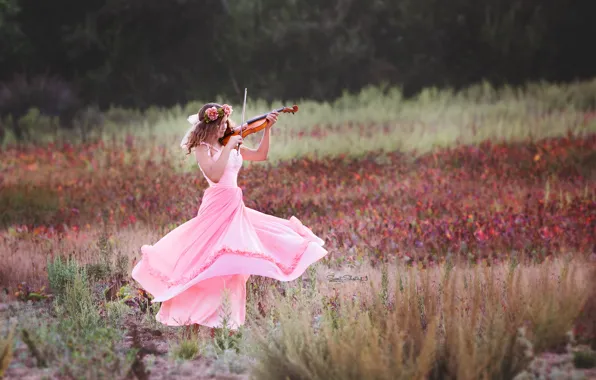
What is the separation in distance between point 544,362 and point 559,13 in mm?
26626

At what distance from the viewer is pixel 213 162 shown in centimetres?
639

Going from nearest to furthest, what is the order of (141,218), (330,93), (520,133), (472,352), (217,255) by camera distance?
1. (472,352)
2. (217,255)
3. (141,218)
4. (520,133)
5. (330,93)

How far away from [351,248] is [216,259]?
122 inches

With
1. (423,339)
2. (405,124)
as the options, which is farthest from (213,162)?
(405,124)

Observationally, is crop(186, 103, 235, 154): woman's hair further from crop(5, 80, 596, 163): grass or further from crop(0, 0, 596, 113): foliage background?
crop(0, 0, 596, 113): foliage background

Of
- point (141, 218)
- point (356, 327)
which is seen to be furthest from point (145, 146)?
point (356, 327)

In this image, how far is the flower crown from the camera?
249 inches

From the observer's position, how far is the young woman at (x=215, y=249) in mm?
6191

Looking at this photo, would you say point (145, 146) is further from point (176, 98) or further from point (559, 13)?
point (559, 13)

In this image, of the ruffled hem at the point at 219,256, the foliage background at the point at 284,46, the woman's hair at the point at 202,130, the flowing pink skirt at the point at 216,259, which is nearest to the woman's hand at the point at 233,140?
the woman's hair at the point at 202,130

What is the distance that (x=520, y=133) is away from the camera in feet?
53.9

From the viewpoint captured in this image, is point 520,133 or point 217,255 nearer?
point 217,255
